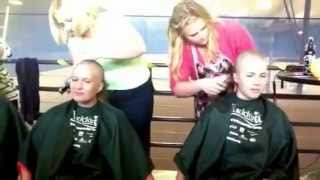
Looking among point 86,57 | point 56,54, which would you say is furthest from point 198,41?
point 56,54

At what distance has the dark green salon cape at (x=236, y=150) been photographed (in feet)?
6.88

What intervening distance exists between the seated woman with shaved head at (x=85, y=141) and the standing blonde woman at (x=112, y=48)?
0.30ft

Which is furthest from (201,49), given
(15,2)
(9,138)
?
(15,2)

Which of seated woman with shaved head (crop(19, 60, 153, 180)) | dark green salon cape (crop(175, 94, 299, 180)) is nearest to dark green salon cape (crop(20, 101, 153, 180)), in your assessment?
seated woman with shaved head (crop(19, 60, 153, 180))

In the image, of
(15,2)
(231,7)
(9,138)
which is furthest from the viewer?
(231,7)

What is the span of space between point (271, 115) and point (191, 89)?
376 mm

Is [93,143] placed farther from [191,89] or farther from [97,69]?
[191,89]

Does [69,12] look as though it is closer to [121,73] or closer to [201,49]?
[121,73]

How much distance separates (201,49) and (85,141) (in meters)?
0.67

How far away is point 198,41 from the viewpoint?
230 cm

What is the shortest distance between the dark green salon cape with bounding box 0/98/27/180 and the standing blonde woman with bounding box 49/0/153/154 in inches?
15.4

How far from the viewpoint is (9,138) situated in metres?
2.35

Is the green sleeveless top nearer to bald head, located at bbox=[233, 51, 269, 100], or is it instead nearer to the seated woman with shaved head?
the seated woman with shaved head

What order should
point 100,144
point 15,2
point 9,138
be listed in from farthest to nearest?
1. point 15,2
2. point 9,138
3. point 100,144
